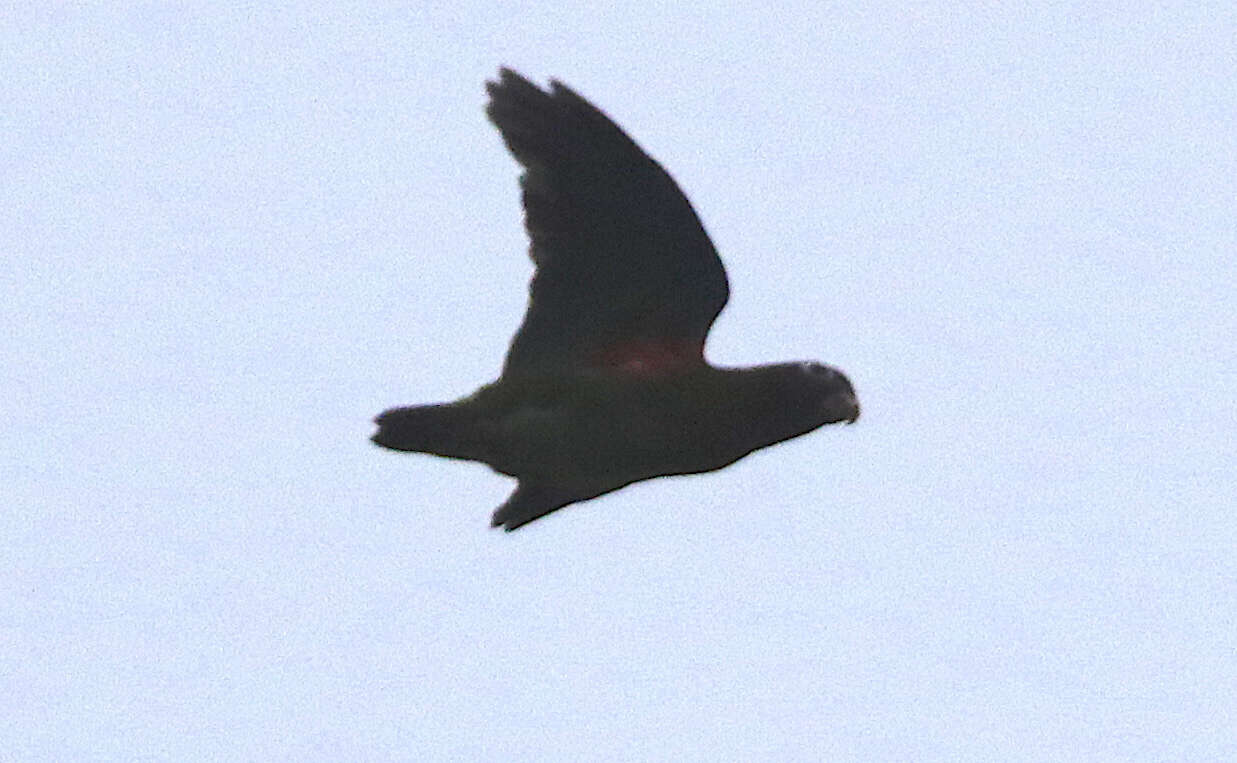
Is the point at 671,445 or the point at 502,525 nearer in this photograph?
the point at 671,445

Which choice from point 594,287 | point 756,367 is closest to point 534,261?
point 594,287

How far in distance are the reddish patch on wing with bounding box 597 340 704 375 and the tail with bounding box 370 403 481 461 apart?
611 millimetres

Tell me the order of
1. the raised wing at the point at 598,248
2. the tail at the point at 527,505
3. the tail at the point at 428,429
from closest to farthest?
the raised wing at the point at 598,248 → the tail at the point at 428,429 → the tail at the point at 527,505

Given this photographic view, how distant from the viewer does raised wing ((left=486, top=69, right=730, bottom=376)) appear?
1165 cm

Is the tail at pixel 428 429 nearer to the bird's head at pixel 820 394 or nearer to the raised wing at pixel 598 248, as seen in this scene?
the raised wing at pixel 598 248

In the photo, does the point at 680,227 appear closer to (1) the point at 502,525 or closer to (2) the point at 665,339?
(2) the point at 665,339

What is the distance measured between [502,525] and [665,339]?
1.24m

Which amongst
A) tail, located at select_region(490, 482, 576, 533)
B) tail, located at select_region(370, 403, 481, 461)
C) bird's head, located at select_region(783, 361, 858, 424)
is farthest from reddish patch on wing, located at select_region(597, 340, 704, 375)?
tail, located at select_region(490, 482, 576, 533)

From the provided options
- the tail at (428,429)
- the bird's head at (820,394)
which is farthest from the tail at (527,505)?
the bird's head at (820,394)

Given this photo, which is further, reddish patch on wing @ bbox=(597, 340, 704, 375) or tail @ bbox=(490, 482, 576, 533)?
tail @ bbox=(490, 482, 576, 533)

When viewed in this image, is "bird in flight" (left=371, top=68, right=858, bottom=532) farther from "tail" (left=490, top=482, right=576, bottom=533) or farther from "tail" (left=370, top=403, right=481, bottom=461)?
"tail" (left=490, top=482, right=576, bottom=533)

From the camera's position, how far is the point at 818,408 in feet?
38.8

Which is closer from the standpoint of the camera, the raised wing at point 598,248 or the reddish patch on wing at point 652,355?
the raised wing at point 598,248

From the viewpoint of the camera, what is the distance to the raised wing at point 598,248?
38.2 feet
